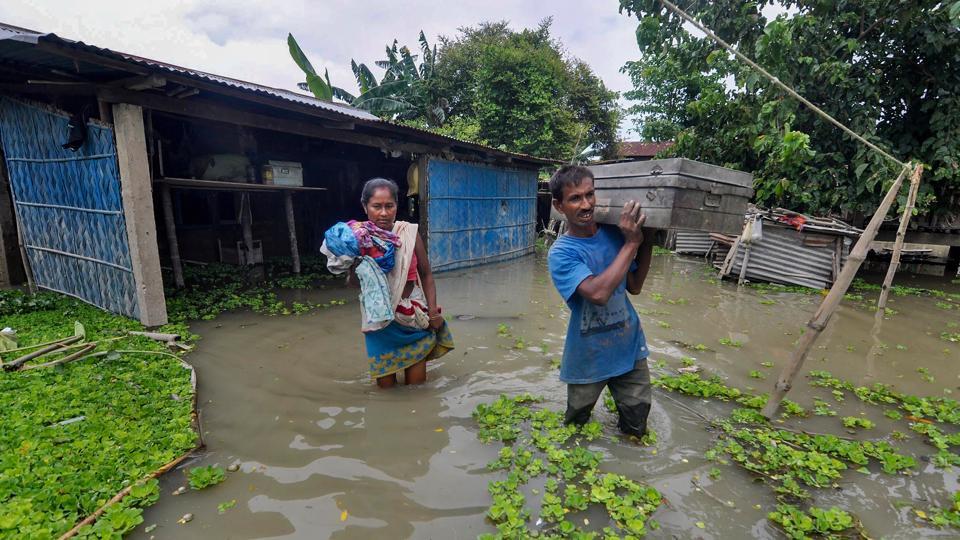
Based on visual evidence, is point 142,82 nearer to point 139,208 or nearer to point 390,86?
point 139,208

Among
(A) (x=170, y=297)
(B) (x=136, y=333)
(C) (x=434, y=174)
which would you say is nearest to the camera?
(B) (x=136, y=333)

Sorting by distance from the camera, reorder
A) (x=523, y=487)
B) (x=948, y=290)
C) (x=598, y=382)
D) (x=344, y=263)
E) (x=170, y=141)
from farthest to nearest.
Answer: (x=948, y=290)
(x=170, y=141)
(x=344, y=263)
(x=598, y=382)
(x=523, y=487)

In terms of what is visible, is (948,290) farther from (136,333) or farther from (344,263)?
(136,333)

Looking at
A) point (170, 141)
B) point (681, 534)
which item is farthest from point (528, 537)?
point (170, 141)

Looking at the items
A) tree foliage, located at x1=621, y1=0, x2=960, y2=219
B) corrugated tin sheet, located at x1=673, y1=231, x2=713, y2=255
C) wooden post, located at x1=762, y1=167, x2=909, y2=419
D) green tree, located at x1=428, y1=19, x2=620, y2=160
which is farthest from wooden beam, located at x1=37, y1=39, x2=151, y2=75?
green tree, located at x1=428, y1=19, x2=620, y2=160

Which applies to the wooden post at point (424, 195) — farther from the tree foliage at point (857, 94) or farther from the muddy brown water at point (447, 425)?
the tree foliage at point (857, 94)

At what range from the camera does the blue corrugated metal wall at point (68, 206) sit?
5.45 m

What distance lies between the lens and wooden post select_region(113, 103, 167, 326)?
5.10 metres

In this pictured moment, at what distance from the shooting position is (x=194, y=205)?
9547 mm

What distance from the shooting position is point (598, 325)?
2.68 meters

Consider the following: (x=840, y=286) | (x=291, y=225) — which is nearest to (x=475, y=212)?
(x=291, y=225)

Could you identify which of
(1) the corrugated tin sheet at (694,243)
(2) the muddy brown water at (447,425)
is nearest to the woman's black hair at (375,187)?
(2) the muddy brown water at (447,425)

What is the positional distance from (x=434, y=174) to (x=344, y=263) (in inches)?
284

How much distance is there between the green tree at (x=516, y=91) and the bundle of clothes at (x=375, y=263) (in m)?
17.7
